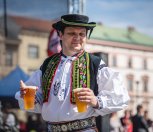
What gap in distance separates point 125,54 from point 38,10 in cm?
3364

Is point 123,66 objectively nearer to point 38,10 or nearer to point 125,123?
point 38,10

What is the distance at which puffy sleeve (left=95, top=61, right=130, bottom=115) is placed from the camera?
269 centimetres

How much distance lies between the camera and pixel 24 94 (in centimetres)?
272

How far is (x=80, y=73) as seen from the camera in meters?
2.86

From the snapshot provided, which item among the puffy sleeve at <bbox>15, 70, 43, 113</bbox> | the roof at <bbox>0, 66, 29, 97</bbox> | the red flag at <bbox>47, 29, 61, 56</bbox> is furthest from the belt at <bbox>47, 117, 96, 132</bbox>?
the roof at <bbox>0, 66, 29, 97</bbox>

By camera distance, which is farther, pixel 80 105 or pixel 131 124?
pixel 131 124

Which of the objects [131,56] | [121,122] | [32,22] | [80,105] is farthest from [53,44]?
[131,56]

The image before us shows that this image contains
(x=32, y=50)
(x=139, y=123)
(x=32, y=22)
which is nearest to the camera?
(x=139, y=123)

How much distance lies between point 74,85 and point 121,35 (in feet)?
151

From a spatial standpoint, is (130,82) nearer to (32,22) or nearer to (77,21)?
(32,22)

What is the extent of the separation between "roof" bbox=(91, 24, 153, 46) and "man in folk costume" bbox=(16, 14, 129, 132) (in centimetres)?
4083

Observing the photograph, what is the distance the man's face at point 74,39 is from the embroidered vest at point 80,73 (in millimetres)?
75

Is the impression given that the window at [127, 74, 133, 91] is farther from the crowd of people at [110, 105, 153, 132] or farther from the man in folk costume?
the man in folk costume

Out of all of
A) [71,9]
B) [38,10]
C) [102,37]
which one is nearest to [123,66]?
[102,37]
